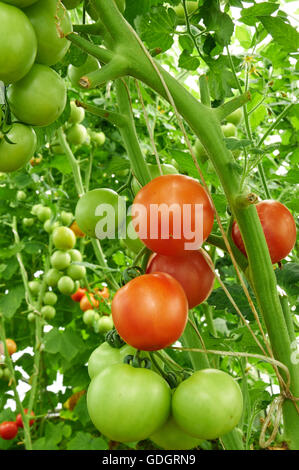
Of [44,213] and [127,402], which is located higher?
[127,402]

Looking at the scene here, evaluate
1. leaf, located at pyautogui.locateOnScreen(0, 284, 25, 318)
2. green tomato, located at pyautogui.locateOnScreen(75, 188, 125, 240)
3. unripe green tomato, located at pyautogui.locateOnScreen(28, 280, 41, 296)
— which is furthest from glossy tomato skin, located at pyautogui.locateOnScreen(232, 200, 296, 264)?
leaf, located at pyautogui.locateOnScreen(0, 284, 25, 318)

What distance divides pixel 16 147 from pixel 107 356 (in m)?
0.27

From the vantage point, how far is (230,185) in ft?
1.58

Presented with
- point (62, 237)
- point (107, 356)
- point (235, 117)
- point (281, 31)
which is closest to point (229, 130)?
point (235, 117)

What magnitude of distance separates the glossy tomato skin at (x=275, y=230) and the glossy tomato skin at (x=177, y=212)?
0.27ft

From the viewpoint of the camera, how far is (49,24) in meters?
0.48

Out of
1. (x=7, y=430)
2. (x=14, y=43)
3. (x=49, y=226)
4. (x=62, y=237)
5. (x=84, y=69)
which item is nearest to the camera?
(x=14, y=43)

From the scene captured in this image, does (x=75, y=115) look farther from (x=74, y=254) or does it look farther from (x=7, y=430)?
(x=7, y=430)

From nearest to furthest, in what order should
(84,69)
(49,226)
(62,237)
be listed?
(84,69) → (62,237) → (49,226)

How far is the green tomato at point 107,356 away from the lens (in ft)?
1.76

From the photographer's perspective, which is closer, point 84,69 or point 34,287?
point 84,69

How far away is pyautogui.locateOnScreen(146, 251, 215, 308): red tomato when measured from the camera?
51cm

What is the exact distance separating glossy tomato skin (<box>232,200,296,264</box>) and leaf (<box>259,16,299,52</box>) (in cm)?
24

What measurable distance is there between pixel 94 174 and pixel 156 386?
1590mm
